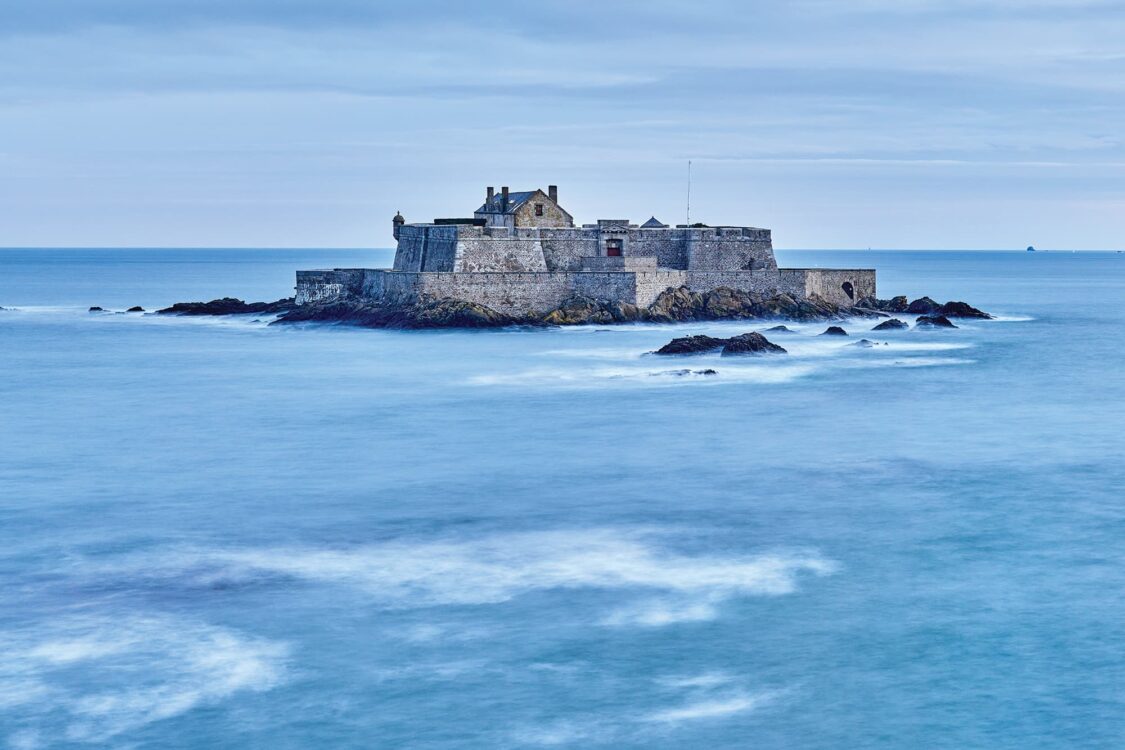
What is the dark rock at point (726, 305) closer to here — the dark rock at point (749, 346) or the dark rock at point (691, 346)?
the dark rock at point (691, 346)

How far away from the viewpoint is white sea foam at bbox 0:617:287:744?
32.2 feet

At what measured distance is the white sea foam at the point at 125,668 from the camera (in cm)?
981

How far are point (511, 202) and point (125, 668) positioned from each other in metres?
37.7

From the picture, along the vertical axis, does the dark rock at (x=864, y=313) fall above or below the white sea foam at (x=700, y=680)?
above

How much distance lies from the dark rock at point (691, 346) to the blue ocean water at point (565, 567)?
5738mm

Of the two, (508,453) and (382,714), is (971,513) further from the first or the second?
(382,714)

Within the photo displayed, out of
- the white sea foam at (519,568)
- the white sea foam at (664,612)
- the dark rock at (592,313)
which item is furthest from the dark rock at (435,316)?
the white sea foam at (664,612)

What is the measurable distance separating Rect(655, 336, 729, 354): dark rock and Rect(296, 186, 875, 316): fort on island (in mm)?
8964

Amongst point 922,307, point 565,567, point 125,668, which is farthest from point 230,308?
point 125,668

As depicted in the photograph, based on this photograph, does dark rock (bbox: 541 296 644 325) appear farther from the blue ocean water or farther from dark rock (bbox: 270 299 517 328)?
the blue ocean water

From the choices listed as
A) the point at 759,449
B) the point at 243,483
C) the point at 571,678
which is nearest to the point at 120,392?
the point at 243,483

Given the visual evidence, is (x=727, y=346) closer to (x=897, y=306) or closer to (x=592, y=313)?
(x=592, y=313)

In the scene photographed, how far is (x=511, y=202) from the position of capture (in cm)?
4725

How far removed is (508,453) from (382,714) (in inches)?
430
